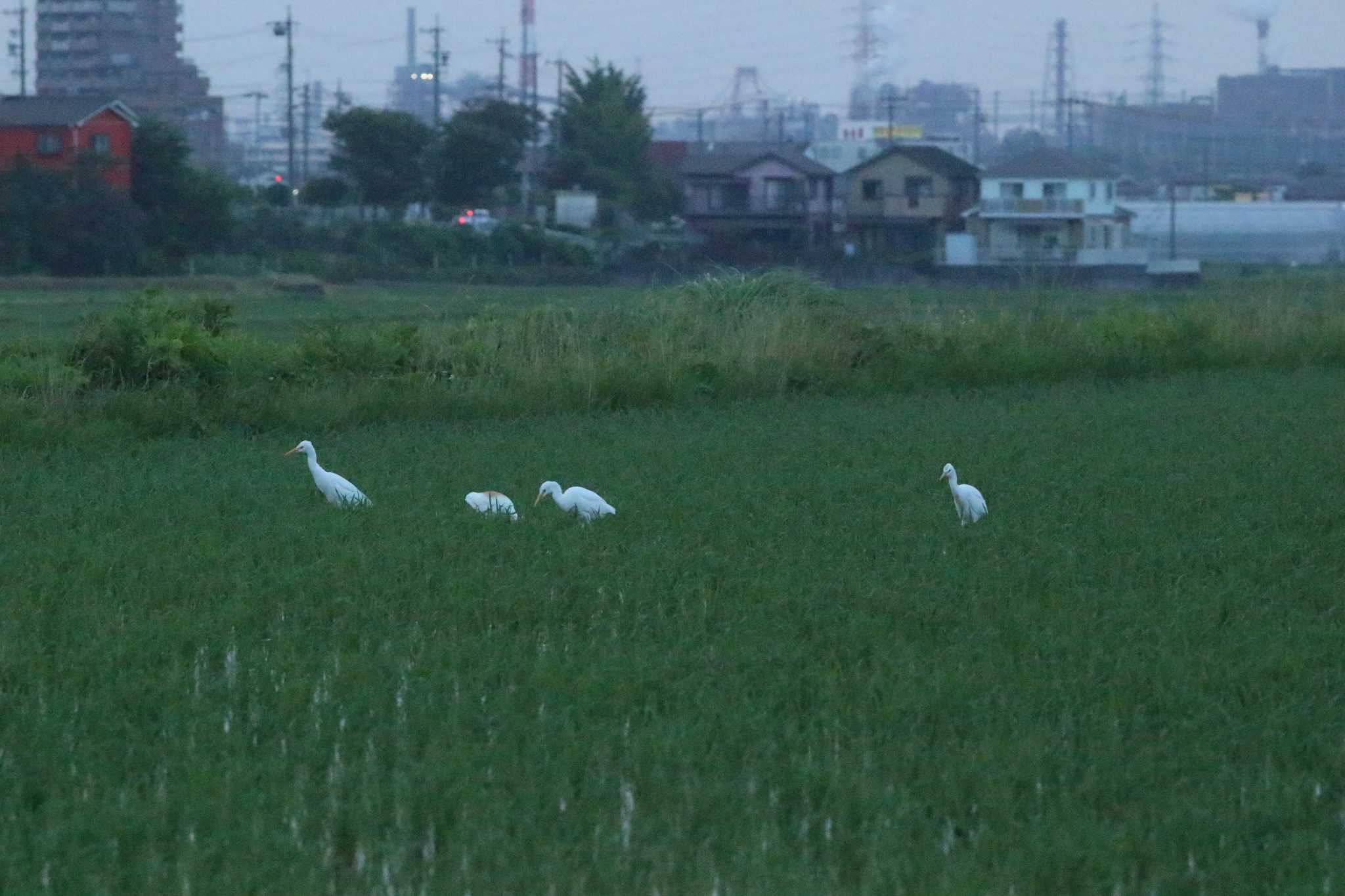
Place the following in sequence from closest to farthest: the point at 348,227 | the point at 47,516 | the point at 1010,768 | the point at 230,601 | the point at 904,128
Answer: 1. the point at 1010,768
2. the point at 230,601
3. the point at 47,516
4. the point at 348,227
5. the point at 904,128

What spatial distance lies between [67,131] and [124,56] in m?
54.3

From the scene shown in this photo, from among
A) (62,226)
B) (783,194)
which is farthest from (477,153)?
(62,226)

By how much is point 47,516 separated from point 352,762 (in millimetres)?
4379

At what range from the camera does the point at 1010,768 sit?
4449 mm

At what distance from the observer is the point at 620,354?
14852 mm

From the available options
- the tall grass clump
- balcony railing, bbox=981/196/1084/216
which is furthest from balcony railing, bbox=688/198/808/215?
the tall grass clump

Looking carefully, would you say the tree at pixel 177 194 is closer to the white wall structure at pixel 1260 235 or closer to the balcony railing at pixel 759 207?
the balcony railing at pixel 759 207

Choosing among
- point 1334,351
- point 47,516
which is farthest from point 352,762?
point 1334,351

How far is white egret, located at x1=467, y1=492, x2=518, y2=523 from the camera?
8188mm

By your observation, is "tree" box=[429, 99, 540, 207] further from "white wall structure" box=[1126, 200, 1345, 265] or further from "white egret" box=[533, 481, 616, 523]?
"white egret" box=[533, 481, 616, 523]

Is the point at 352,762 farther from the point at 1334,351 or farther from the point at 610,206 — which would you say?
the point at 610,206

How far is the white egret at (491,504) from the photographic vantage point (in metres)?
8.19

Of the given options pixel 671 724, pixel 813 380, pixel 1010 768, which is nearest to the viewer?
pixel 1010 768

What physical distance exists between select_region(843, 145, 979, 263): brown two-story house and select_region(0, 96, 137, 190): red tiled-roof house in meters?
19.9
